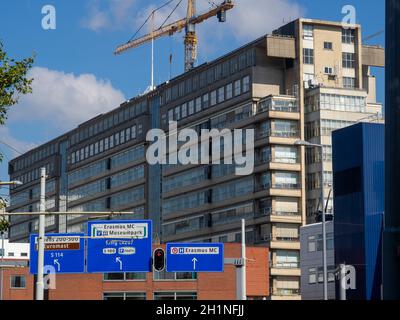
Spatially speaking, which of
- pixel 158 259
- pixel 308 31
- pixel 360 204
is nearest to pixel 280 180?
pixel 308 31

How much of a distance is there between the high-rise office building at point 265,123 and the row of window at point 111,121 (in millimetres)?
1145

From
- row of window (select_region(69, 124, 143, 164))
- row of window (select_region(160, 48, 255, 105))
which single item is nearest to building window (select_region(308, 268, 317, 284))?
row of window (select_region(160, 48, 255, 105))

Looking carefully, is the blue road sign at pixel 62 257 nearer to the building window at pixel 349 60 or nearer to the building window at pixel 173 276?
the building window at pixel 173 276

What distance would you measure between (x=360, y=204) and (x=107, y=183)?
9145 cm

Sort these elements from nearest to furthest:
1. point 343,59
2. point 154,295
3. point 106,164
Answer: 1. point 154,295
2. point 343,59
3. point 106,164

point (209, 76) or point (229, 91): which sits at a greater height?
point (209, 76)

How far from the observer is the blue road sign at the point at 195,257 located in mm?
57531

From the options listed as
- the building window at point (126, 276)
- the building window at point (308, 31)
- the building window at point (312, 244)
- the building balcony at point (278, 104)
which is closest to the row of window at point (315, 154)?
the building balcony at point (278, 104)

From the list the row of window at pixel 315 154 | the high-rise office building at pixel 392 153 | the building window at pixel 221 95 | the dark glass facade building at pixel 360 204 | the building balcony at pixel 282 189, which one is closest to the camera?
the high-rise office building at pixel 392 153

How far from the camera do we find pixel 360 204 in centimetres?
7362

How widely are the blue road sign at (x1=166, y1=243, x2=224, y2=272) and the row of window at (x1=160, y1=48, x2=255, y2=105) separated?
69.6m

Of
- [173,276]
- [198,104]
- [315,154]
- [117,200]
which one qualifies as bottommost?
[173,276]

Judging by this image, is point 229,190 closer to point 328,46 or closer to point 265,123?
point 265,123
